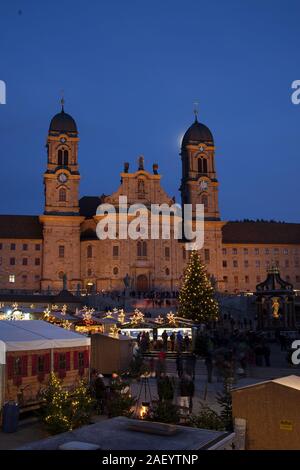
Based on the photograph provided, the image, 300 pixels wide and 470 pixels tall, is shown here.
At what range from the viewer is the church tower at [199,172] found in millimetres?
71875

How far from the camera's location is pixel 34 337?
15492 millimetres

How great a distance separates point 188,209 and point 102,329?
146ft

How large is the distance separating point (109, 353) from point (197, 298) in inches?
740

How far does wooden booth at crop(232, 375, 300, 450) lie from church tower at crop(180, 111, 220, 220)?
63.5 metres

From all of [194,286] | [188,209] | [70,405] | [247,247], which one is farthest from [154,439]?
[247,247]

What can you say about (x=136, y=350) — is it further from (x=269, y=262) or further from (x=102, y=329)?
(x=269, y=262)

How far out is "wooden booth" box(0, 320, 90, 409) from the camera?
14109 millimetres

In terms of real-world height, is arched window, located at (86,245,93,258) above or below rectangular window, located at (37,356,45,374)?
above

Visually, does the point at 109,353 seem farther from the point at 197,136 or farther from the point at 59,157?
the point at 197,136

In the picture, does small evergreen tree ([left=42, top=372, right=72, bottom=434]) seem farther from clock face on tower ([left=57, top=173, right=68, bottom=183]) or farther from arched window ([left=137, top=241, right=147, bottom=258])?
clock face on tower ([left=57, top=173, right=68, bottom=183])

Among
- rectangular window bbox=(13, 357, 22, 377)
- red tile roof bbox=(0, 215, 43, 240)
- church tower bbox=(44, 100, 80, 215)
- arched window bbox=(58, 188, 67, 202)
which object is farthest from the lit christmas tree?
red tile roof bbox=(0, 215, 43, 240)

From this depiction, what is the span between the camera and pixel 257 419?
7.77 metres
